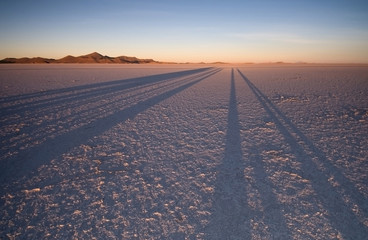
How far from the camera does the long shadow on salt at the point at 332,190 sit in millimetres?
1708

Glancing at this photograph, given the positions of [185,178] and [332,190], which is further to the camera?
[185,178]

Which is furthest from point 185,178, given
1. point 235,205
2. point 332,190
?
point 332,190

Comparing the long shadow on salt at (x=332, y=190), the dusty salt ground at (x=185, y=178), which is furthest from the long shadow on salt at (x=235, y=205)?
the long shadow on salt at (x=332, y=190)

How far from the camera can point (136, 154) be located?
3.09 meters

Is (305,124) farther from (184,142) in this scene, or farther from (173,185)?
(173,185)

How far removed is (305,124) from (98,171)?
384cm

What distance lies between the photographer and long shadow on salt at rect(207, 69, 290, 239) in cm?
168

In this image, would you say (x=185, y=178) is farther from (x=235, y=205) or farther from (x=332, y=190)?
(x=332, y=190)

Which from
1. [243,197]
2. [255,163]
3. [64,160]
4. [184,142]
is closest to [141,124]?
[184,142]

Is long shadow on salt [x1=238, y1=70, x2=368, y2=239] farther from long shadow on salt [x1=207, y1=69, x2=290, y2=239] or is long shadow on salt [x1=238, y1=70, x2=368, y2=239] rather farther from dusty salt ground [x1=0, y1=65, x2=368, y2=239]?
long shadow on salt [x1=207, y1=69, x2=290, y2=239]

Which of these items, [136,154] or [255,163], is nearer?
[255,163]

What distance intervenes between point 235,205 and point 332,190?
1.00m

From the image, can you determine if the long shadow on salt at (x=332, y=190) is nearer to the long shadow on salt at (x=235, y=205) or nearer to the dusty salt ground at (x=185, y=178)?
the dusty salt ground at (x=185, y=178)

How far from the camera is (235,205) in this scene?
198 centimetres
